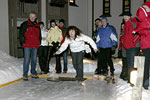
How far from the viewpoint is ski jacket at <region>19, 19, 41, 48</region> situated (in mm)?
5660

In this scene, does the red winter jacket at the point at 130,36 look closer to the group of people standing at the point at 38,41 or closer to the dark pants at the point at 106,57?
the dark pants at the point at 106,57

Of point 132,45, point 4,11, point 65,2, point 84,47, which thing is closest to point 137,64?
point 132,45

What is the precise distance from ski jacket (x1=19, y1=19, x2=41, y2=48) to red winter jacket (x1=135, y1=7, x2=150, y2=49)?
3.05 metres

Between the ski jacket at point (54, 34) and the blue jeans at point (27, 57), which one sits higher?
the ski jacket at point (54, 34)

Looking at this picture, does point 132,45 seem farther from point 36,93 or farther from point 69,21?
point 69,21

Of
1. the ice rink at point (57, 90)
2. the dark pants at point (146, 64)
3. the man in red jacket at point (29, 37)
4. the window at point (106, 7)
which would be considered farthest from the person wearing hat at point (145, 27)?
the window at point (106, 7)

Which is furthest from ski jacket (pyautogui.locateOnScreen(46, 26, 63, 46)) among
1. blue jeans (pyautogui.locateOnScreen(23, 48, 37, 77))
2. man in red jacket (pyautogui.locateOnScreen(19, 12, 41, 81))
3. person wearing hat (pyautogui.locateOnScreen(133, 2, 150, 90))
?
person wearing hat (pyautogui.locateOnScreen(133, 2, 150, 90))

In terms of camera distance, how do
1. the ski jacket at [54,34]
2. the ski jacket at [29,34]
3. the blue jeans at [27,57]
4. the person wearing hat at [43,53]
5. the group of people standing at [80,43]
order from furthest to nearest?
the person wearing hat at [43,53] < the ski jacket at [54,34] < the blue jeans at [27,57] < the ski jacket at [29,34] < the group of people standing at [80,43]

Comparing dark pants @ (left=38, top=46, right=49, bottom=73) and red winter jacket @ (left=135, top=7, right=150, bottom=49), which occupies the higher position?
red winter jacket @ (left=135, top=7, right=150, bottom=49)

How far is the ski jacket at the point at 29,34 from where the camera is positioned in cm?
566

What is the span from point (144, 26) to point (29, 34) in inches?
127

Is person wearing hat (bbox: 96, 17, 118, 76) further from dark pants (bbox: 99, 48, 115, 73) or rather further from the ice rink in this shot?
the ice rink

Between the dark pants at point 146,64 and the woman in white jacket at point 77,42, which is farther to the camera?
the woman in white jacket at point 77,42

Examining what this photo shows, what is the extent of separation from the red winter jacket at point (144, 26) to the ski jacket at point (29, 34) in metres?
3.05
